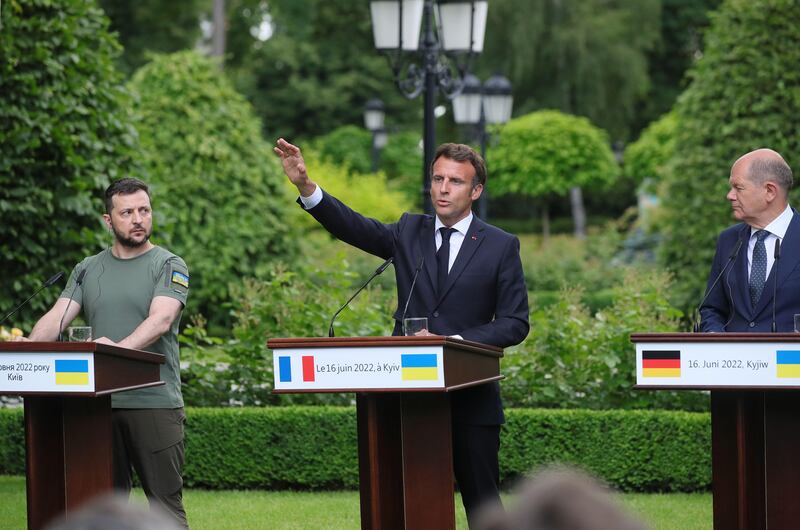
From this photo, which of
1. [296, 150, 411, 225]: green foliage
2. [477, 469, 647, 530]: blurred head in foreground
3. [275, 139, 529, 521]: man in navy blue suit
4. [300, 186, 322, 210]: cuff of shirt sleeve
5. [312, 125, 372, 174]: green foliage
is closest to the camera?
[477, 469, 647, 530]: blurred head in foreground

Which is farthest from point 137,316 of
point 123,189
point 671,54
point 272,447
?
point 671,54

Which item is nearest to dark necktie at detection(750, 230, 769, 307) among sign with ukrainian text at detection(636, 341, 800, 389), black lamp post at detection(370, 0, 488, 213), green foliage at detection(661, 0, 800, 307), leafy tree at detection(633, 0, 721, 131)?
sign with ukrainian text at detection(636, 341, 800, 389)

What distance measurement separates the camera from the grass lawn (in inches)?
281

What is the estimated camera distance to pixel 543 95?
146 feet

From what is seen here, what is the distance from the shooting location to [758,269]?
522 centimetres

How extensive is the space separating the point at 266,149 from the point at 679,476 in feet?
28.4

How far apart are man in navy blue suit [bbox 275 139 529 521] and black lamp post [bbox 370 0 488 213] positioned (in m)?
4.19

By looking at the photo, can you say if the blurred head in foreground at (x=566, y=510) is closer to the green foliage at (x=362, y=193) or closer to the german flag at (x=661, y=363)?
the german flag at (x=661, y=363)

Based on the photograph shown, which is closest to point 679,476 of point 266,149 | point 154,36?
point 266,149

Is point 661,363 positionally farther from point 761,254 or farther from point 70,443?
point 70,443

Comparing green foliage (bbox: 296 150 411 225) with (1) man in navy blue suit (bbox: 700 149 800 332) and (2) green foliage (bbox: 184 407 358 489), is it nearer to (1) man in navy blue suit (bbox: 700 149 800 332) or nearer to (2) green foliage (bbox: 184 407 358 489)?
(2) green foliage (bbox: 184 407 358 489)

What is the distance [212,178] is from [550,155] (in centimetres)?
1703

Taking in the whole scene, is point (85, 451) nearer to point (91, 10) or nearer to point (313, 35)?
point (91, 10)

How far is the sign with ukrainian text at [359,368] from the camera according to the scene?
4.42 m
